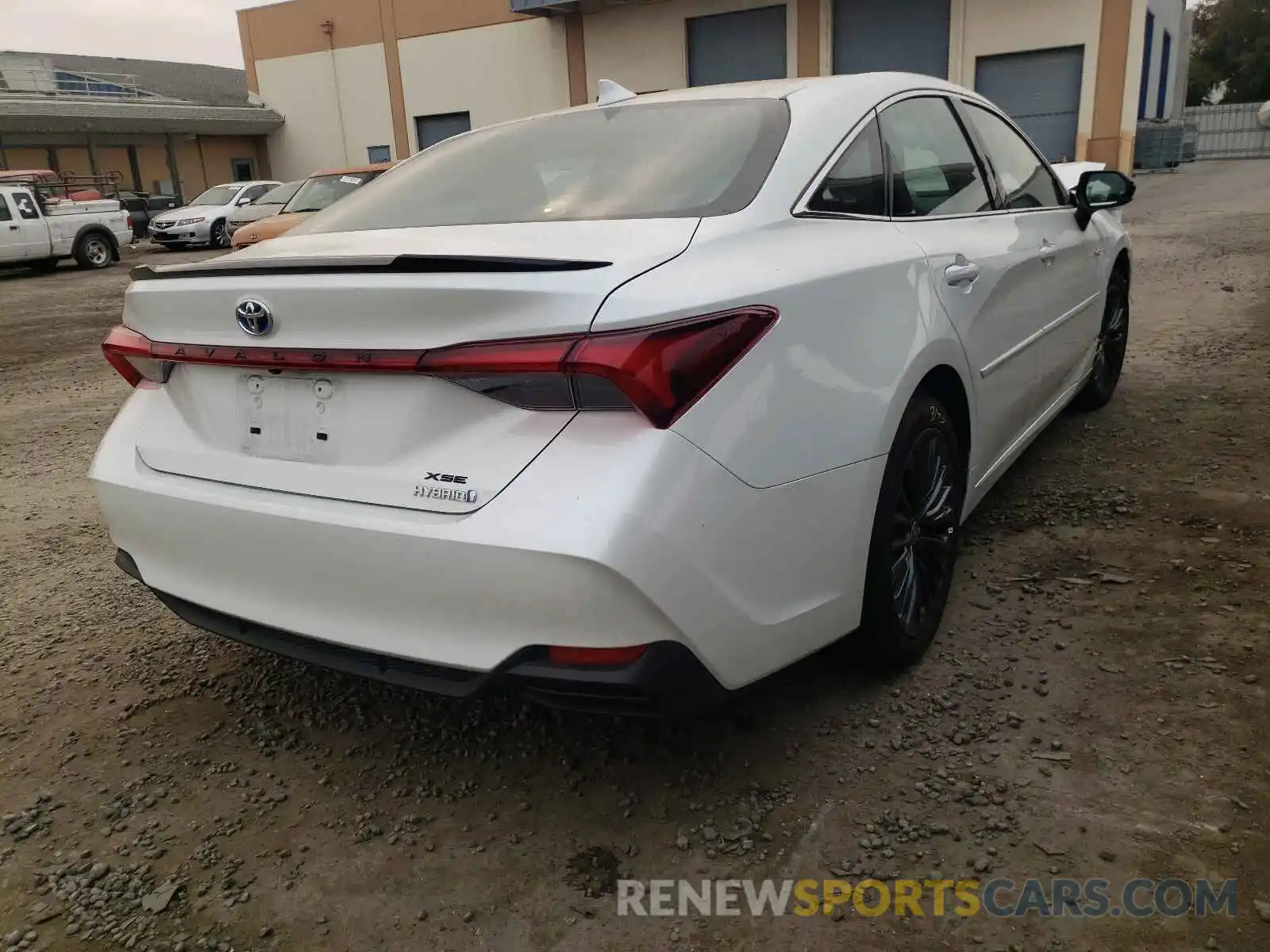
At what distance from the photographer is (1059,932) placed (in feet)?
6.14

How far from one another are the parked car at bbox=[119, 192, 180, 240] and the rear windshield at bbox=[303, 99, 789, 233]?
25.2 meters

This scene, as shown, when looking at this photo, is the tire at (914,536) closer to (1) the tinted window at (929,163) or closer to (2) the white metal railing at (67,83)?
(1) the tinted window at (929,163)

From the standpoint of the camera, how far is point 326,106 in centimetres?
3034

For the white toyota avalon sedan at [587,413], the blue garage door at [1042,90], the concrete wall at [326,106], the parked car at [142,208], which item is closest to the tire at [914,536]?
the white toyota avalon sedan at [587,413]

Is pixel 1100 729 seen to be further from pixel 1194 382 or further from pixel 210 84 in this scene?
pixel 210 84

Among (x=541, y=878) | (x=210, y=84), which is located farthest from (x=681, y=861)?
(x=210, y=84)

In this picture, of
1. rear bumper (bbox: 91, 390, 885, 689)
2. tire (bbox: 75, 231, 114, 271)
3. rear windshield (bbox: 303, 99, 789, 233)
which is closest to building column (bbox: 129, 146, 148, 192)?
tire (bbox: 75, 231, 114, 271)

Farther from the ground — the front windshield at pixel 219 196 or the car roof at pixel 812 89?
the car roof at pixel 812 89

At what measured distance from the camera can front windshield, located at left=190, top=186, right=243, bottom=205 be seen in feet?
71.8

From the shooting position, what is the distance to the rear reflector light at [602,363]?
1.80 meters

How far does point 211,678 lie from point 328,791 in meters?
0.79

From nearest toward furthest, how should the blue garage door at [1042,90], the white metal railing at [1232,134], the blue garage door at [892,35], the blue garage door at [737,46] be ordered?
the blue garage door at [1042,90] < the blue garage door at [892,35] < the blue garage door at [737,46] < the white metal railing at [1232,134]

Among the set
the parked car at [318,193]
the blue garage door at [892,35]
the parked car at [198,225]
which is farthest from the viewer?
the parked car at [198,225]

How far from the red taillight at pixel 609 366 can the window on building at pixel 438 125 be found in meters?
27.5
